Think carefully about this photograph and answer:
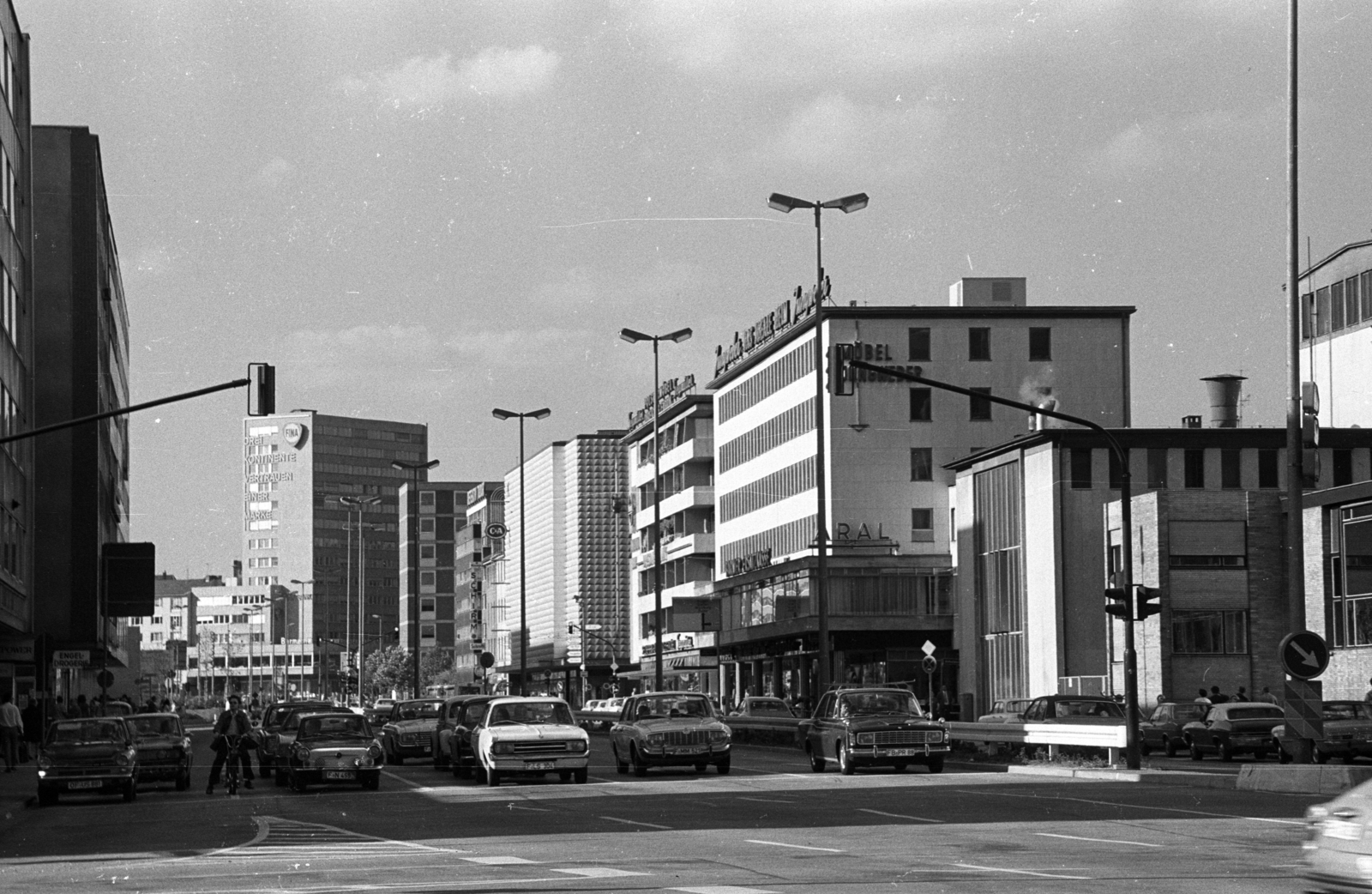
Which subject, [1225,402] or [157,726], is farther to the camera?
[1225,402]

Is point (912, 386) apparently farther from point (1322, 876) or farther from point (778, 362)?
point (1322, 876)

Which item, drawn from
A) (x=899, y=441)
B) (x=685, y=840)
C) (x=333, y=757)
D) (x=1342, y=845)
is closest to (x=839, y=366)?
(x=333, y=757)

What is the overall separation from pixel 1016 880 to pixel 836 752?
73.0ft

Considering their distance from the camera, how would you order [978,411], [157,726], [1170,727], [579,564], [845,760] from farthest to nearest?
[579,564] < [978,411] < [1170,727] < [157,726] < [845,760]

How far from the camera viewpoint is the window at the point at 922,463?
88.6 meters

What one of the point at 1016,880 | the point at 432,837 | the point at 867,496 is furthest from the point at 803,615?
the point at 1016,880

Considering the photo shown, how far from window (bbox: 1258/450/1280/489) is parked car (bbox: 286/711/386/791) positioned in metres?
45.6

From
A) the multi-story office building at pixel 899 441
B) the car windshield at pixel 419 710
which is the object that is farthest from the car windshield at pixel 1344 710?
the multi-story office building at pixel 899 441

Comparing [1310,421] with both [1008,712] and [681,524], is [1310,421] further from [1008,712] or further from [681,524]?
[681,524]

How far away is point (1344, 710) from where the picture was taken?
43.1m

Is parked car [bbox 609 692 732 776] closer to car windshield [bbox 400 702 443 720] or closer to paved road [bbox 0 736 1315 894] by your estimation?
paved road [bbox 0 736 1315 894]

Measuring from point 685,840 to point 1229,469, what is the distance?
56.5 meters

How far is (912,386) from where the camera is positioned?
290ft

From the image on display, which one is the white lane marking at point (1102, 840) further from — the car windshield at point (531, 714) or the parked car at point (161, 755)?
the parked car at point (161, 755)
